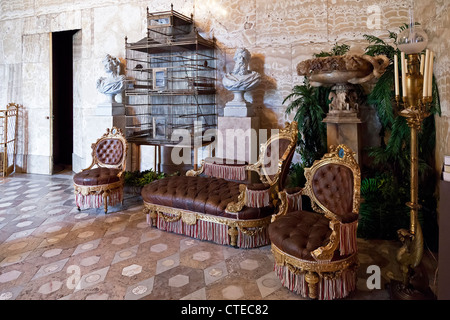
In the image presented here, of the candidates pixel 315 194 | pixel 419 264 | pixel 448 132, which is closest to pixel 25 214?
pixel 315 194

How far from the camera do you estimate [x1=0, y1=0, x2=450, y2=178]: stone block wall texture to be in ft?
16.4

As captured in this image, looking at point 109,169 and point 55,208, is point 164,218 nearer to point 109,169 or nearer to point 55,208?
point 109,169

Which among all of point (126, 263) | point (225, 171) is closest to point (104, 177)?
point (225, 171)

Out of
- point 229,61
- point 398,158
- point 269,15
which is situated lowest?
point 398,158

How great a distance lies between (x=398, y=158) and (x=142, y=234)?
3.16m

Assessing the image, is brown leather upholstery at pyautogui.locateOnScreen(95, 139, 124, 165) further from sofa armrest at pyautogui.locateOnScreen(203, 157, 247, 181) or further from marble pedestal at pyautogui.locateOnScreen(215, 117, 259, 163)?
marble pedestal at pyautogui.locateOnScreen(215, 117, 259, 163)

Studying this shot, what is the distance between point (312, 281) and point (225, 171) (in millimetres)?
2354

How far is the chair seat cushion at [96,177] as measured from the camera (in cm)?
463

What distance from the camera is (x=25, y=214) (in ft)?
15.2

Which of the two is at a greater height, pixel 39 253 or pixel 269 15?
pixel 269 15

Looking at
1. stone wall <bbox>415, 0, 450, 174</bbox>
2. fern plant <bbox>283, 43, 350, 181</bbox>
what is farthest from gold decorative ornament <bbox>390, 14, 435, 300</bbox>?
fern plant <bbox>283, 43, 350, 181</bbox>

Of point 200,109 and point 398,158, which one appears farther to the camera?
point 200,109

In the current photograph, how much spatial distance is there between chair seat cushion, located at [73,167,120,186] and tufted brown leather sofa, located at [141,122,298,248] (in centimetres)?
87

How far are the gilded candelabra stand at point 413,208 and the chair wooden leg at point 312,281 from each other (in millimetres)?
579
